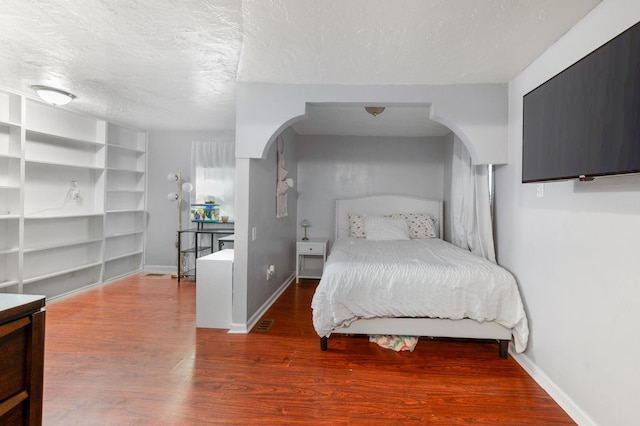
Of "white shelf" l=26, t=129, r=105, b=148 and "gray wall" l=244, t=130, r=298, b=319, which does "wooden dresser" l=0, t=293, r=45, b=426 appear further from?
"white shelf" l=26, t=129, r=105, b=148

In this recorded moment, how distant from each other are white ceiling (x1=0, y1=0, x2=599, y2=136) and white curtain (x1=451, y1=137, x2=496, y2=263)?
2.97 ft

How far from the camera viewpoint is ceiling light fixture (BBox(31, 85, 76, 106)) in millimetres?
3296

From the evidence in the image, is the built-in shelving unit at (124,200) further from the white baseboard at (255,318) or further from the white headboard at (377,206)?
the white headboard at (377,206)

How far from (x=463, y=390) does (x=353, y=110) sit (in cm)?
291

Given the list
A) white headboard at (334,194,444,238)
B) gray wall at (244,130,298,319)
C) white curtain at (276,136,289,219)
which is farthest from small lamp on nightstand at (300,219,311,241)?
white curtain at (276,136,289,219)

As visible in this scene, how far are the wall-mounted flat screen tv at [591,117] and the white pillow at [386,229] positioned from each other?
2.38 m

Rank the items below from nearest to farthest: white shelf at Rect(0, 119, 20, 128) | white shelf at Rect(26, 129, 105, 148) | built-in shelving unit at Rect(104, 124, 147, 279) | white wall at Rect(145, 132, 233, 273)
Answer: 1. white shelf at Rect(0, 119, 20, 128)
2. white shelf at Rect(26, 129, 105, 148)
3. built-in shelving unit at Rect(104, 124, 147, 279)
4. white wall at Rect(145, 132, 233, 273)

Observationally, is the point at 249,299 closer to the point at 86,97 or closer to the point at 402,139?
the point at 86,97

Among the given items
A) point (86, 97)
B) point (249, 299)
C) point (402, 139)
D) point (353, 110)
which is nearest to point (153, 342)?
point (249, 299)

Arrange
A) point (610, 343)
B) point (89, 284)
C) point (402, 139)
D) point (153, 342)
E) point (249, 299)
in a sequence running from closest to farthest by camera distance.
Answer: point (610, 343), point (153, 342), point (249, 299), point (89, 284), point (402, 139)

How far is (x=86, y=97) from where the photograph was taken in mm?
3611

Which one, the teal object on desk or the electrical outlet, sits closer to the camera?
the electrical outlet

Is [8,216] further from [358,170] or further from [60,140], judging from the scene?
[358,170]

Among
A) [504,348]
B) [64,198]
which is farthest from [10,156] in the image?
[504,348]
